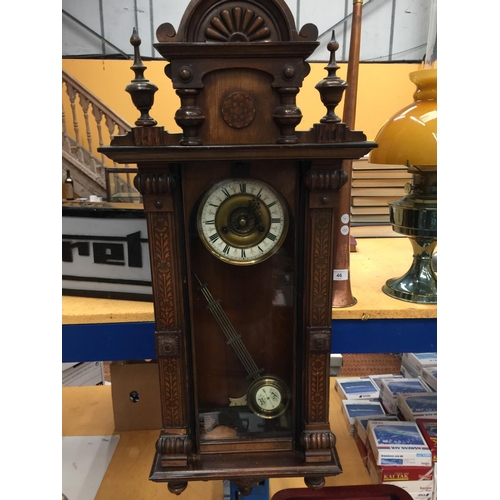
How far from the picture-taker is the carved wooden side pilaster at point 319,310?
0.66 m

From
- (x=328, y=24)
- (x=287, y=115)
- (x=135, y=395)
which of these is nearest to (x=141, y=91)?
(x=287, y=115)

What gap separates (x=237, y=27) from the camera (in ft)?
2.01

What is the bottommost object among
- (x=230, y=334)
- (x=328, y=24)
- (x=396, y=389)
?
(x=396, y=389)

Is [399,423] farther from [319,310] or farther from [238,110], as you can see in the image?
[238,110]

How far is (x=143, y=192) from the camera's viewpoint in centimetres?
65

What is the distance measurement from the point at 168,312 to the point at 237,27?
46 centimetres

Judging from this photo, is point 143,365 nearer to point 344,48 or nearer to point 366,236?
point 366,236

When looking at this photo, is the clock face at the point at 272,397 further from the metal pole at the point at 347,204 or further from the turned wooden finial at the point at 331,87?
the turned wooden finial at the point at 331,87

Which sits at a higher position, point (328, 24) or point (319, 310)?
point (328, 24)

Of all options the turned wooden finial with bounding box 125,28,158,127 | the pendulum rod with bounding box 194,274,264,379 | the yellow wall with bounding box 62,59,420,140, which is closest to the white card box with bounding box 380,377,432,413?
the pendulum rod with bounding box 194,274,264,379

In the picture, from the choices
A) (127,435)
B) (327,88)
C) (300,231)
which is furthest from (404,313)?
(127,435)

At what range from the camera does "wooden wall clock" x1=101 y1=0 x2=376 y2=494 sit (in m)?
0.61

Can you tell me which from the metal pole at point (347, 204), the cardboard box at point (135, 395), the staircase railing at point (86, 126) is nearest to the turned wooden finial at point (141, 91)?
the metal pole at point (347, 204)

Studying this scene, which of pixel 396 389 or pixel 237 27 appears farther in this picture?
pixel 396 389
